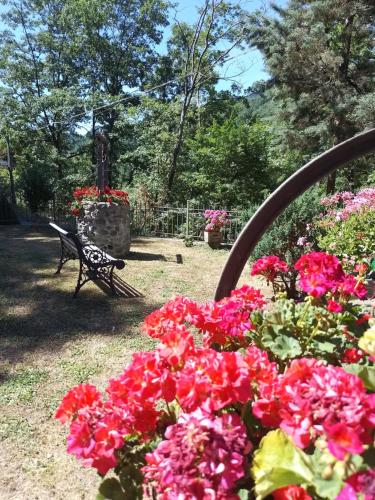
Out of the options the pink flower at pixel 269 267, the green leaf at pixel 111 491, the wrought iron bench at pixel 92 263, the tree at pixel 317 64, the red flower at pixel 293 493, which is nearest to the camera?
the red flower at pixel 293 493

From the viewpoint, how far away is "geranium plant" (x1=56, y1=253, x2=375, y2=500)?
649 mm

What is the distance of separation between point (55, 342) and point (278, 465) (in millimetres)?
3680

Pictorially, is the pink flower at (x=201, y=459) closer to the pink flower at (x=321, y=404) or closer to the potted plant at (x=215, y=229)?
the pink flower at (x=321, y=404)

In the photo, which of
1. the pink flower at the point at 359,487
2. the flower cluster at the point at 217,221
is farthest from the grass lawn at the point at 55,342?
the pink flower at the point at 359,487

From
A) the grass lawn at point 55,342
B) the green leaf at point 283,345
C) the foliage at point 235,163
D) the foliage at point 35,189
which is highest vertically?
the foliage at point 235,163

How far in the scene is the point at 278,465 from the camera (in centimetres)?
73

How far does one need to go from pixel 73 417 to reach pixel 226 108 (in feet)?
60.7

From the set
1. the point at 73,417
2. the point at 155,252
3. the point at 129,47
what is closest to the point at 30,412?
the point at 73,417

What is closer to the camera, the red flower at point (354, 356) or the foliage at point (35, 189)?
the red flower at point (354, 356)

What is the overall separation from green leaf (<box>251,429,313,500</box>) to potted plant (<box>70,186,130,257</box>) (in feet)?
24.8

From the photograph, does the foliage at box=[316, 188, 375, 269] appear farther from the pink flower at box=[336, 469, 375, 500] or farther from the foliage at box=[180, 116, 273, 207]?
the foliage at box=[180, 116, 273, 207]

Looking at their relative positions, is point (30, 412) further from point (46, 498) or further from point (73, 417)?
point (73, 417)

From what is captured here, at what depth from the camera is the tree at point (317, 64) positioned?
36.1ft

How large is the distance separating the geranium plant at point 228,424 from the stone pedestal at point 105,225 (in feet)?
23.4
